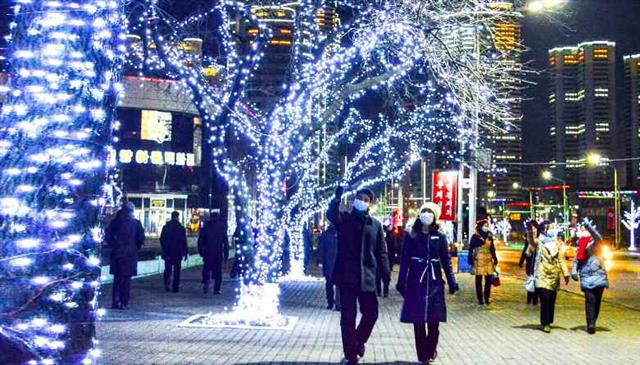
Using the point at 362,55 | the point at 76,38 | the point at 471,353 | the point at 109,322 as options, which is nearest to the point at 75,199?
the point at 76,38

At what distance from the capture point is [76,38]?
4.31 metres

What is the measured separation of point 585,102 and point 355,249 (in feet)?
233

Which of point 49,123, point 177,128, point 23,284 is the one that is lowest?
point 23,284

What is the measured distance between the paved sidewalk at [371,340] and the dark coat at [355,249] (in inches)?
38.9

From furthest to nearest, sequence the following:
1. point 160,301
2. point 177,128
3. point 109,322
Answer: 1. point 177,128
2. point 160,301
3. point 109,322

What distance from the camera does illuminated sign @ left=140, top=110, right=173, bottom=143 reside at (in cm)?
5334

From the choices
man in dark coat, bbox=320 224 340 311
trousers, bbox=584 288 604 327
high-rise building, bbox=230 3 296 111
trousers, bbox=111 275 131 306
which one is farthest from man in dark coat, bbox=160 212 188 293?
trousers, bbox=584 288 604 327

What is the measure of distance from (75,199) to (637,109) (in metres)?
73.8

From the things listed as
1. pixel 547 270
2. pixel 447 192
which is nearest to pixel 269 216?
pixel 547 270

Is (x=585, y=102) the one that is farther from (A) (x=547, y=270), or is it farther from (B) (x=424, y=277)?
(B) (x=424, y=277)

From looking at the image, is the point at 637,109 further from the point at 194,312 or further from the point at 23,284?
the point at 23,284

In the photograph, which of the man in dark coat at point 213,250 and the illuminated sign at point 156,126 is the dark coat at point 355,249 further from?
the illuminated sign at point 156,126

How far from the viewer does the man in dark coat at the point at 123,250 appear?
13.1m

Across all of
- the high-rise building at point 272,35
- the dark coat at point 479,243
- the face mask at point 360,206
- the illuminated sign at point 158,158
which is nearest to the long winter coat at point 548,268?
the dark coat at point 479,243
